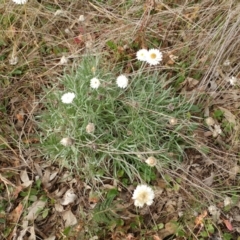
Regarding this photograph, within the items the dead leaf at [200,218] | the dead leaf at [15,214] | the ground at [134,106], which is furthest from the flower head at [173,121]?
the dead leaf at [15,214]

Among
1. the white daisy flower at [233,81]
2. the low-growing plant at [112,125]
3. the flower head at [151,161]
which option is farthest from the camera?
the white daisy flower at [233,81]

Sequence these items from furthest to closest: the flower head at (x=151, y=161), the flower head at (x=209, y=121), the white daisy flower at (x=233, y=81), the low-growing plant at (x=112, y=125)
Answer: the white daisy flower at (x=233, y=81) < the flower head at (x=209, y=121) < the low-growing plant at (x=112, y=125) < the flower head at (x=151, y=161)

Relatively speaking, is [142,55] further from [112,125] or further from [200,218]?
[200,218]

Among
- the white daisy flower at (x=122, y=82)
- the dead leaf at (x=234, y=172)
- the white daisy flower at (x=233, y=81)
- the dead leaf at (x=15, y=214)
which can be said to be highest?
the white daisy flower at (x=122, y=82)

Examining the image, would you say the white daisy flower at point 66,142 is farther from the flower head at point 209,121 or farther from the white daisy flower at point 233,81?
the white daisy flower at point 233,81

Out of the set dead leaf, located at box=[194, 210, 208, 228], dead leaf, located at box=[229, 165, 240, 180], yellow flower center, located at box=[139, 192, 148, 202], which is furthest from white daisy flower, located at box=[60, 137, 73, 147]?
dead leaf, located at box=[229, 165, 240, 180]

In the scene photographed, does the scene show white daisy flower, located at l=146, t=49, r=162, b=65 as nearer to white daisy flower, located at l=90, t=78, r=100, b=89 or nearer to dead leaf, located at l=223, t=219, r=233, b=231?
white daisy flower, located at l=90, t=78, r=100, b=89
